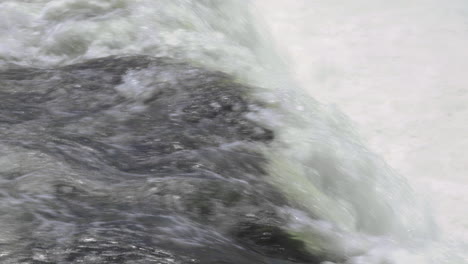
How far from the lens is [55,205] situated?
216 cm

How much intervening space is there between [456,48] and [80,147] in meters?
4.46

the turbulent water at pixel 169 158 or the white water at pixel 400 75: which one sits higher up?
the white water at pixel 400 75

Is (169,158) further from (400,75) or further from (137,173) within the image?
(400,75)

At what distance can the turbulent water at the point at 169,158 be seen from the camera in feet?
6.73

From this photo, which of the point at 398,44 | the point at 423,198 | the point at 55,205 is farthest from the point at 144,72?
the point at 398,44

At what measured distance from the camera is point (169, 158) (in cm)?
266

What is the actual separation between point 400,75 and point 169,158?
3.46m

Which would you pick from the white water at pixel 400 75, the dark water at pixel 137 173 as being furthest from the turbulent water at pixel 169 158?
the white water at pixel 400 75

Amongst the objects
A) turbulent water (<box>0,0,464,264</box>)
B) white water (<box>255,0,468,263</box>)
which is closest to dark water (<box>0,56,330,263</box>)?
turbulent water (<box>0,0,464,264</box>)

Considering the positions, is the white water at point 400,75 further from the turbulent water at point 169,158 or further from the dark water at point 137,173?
the dark water at point 137,173

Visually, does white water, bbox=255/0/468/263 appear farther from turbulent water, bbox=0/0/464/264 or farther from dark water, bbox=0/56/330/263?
dark water, bbox=0/56/330/263

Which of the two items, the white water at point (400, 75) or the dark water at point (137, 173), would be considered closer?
the dark water at point (137, 173)

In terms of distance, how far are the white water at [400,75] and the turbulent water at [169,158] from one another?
2.58ft

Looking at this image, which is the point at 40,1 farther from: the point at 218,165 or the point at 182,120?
the point at 218,165
